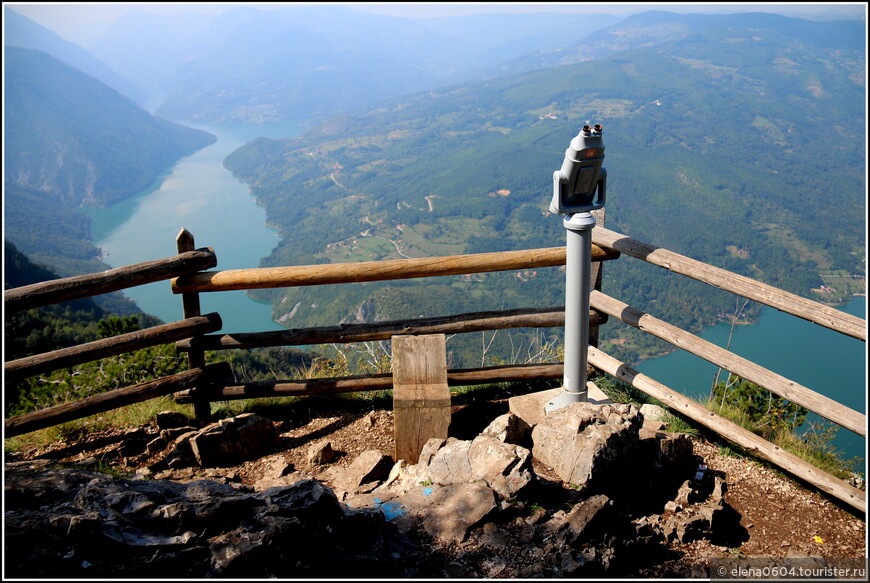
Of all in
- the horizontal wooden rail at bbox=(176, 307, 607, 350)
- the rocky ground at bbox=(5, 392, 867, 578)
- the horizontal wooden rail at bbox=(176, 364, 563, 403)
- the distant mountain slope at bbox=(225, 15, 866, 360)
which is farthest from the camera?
the distant mountain slope at bbox=(225, 15, 866, 360)

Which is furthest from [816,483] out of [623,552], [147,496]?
[147,496]

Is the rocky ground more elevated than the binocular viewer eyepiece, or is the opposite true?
the binocular viewer eyepiece

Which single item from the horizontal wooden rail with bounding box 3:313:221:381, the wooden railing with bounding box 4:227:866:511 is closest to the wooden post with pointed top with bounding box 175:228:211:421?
the wooden railing with bounding box 4:227:866:511

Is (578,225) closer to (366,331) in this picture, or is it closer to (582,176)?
(582,176)

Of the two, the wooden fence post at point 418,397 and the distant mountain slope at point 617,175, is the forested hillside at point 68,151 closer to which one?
the distant mountain slope at point 617,175

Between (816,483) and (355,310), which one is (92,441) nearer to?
(816,483)

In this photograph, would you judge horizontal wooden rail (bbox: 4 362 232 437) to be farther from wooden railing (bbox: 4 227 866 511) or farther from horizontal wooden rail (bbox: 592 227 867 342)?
horizontal wooden rail (bbox: 592 227 867 342)

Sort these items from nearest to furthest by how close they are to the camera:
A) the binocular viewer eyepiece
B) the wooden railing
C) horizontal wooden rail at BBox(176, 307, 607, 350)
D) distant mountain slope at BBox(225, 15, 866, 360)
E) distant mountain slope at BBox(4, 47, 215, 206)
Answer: the binocular viewer eyepiece < the wooden railing < horizontal wooden rail at BBox(176, 307, 607, 350) < distant mountain slope at BBox(225, 15, 866, 360) < distant mountain slope at BBox(4, 47, 215, 206)

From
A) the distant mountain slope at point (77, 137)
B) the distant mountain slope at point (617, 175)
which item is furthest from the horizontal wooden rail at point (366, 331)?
the distant mountain slope at point (77, 137)
